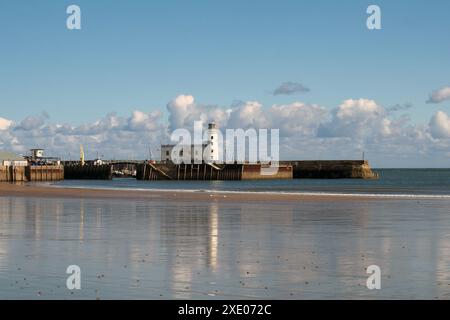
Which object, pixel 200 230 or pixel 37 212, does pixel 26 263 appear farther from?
pixel 37 212

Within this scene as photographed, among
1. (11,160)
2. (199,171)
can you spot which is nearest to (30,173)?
(11,160)

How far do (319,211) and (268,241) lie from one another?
641 inches

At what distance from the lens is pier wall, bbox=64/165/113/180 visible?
554 feet

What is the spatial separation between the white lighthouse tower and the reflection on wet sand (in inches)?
4955

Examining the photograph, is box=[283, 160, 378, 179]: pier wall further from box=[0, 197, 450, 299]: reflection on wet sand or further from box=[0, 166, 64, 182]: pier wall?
box=[0, 197, 450, 299]: reflection on wet sand

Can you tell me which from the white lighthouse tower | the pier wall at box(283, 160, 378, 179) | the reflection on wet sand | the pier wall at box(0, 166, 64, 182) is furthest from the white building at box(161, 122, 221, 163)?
the reflection on wet sand

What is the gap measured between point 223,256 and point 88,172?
156464mm

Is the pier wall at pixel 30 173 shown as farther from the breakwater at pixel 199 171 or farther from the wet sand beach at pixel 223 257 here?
the wet sand beach at pixel 223 257

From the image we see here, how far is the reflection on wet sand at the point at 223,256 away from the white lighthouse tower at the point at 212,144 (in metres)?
126

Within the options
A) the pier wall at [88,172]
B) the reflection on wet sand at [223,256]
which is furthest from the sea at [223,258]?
the pier wall at [88,172]

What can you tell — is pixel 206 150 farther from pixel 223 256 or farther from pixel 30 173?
pixel 223 256

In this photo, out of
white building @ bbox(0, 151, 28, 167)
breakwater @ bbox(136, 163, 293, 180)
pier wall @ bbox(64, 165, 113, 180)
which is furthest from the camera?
pier wall @ bbox(64, 165, 113, 180)

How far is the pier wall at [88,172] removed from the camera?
168750 millimetres

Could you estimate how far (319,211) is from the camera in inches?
1513
